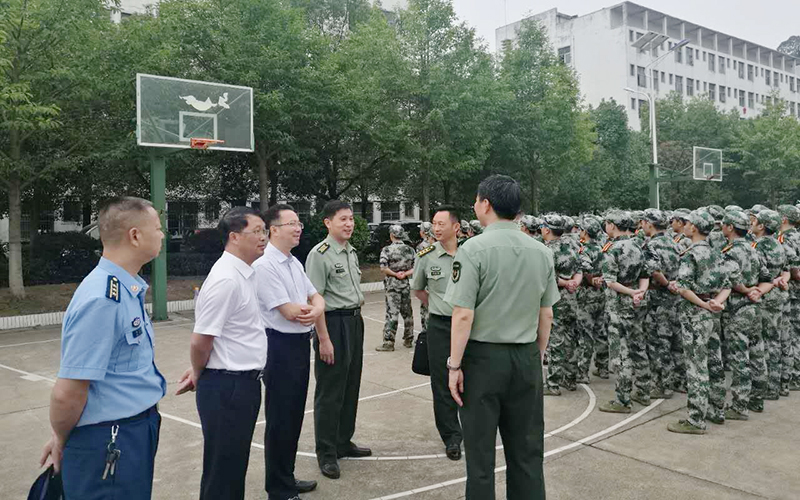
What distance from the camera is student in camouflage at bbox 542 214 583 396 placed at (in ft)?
22.0

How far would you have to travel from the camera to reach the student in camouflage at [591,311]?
23.4 ft

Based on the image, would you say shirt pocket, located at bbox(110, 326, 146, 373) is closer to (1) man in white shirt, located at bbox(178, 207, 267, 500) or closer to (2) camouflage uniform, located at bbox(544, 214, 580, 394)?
(1) man in white shirt, located at bbox(178, 207, 267, 500)

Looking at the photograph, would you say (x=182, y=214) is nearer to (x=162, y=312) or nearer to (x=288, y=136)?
(x=288, y=136)

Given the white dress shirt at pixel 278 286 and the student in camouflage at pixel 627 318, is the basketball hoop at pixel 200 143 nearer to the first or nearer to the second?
the student in camouflage at pixel 627 318

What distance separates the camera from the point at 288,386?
12.8ft

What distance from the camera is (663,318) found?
6.62 meters

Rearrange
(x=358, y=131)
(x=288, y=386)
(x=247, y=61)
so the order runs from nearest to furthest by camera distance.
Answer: (x=288, y=386) < (x=247, y=61) < (x=358, y=131)

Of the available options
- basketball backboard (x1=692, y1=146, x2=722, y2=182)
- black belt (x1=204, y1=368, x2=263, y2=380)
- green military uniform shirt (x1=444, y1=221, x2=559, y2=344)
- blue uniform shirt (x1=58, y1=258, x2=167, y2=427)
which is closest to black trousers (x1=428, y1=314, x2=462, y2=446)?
green military uniform shirt (x1=444, y1=221, x2=559, y2=344)

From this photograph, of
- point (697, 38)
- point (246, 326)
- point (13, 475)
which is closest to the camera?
point (246, 326)

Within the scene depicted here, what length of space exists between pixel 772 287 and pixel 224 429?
17.8 feet

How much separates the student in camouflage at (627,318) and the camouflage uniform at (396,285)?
11.4 ft

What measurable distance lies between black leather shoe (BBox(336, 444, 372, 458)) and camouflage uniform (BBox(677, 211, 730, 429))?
2827 mm

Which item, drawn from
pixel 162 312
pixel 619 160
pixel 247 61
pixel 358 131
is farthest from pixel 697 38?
pixel 162 312

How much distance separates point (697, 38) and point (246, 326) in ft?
220
